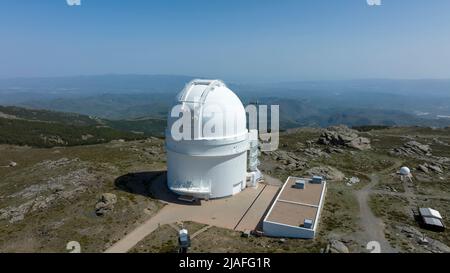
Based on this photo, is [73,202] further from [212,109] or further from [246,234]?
[246,234]

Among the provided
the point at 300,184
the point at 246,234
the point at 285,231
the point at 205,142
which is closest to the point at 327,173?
the point at 300,184

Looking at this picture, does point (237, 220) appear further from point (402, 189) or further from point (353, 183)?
point (402, 189)

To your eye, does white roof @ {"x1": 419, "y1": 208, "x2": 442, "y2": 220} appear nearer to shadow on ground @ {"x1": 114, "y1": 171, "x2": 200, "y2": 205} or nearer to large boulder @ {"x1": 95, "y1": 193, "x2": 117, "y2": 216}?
shadow on ground @ {"x1": 114, "y1": 171, "x2": 200, "y2": 205}

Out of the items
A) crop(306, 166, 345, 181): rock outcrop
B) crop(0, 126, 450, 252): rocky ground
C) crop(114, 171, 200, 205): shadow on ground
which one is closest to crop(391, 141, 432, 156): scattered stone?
crop(0, 126, 450, 252): rocky ground
